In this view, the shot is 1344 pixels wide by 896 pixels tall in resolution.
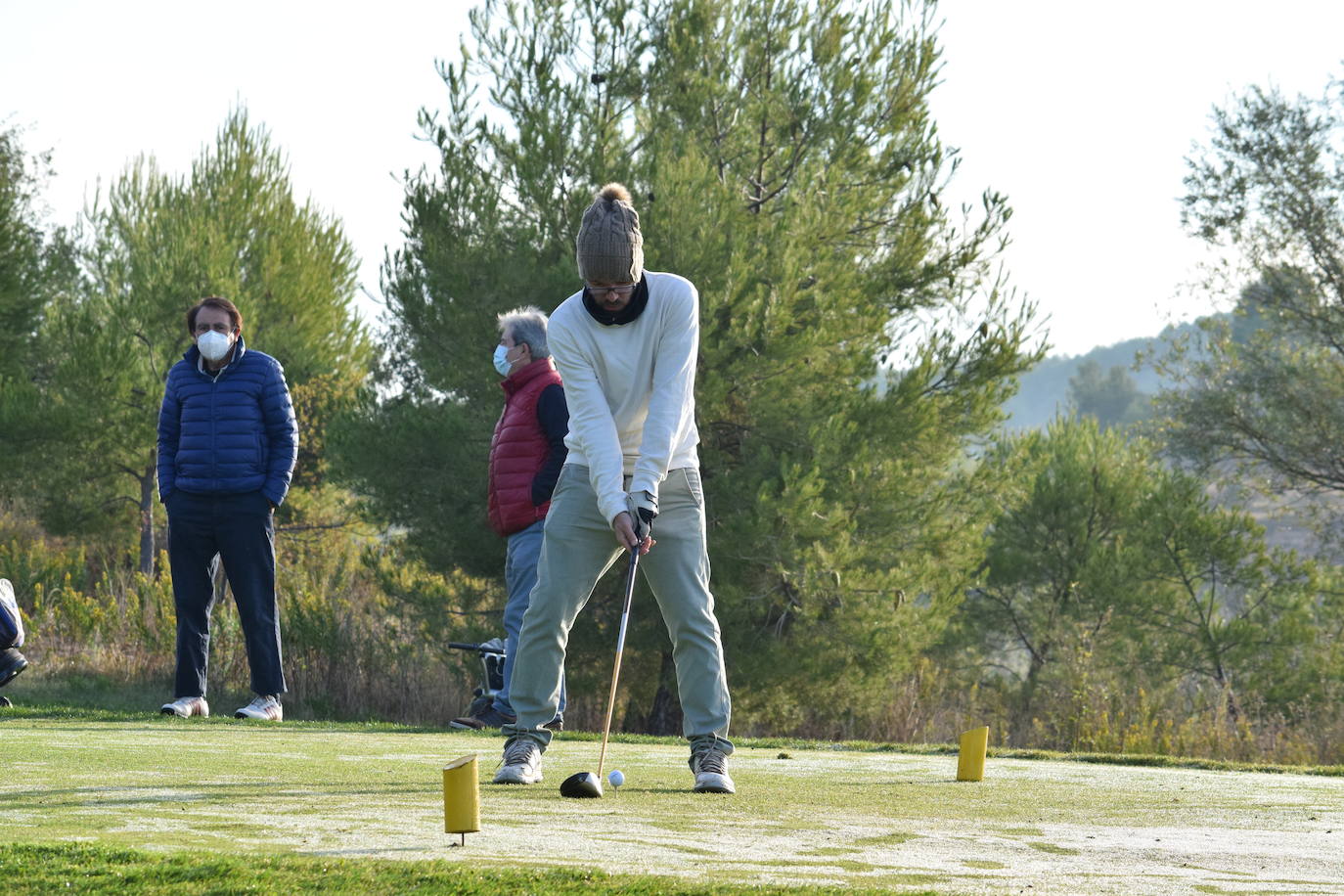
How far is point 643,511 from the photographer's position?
462cm

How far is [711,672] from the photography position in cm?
493

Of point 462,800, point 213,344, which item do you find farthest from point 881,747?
point 462,800

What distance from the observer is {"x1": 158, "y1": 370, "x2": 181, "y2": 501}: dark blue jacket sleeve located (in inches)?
314

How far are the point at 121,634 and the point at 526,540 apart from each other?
241 inches

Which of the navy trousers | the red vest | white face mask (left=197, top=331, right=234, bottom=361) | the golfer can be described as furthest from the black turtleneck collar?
the navy trousers

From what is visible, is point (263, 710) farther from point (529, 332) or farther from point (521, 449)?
point (529, 332)

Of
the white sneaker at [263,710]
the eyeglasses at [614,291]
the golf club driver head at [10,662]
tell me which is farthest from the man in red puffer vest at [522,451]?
the eyeglasses at [614,291]

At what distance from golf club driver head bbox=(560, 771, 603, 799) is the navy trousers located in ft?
13.0

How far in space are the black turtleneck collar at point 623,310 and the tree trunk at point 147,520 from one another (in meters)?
24.2

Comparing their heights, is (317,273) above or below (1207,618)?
above

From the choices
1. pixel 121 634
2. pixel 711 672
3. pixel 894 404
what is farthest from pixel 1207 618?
pixel 711 672

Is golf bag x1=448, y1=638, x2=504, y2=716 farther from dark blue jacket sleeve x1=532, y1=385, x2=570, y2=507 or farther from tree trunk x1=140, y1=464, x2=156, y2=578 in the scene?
tree trunk x1=140, y1=464, x2=156, y2=578

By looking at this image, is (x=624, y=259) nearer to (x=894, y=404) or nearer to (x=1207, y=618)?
(x=894, y=404)

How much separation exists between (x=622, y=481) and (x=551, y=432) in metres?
2.92
